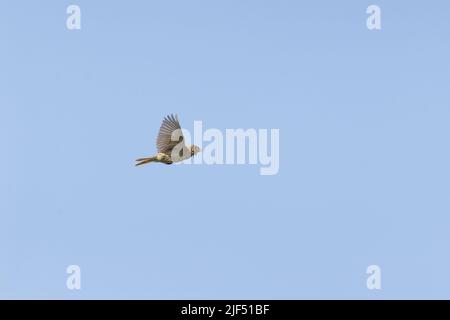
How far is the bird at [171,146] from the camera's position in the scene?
1662 centimetres

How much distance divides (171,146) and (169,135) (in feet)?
0.96

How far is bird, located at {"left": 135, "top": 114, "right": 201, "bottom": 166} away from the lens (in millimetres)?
16625

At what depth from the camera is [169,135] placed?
1672cm

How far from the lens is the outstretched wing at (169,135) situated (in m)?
16.6

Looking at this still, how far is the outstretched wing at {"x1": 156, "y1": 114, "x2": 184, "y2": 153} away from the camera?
654 inches
